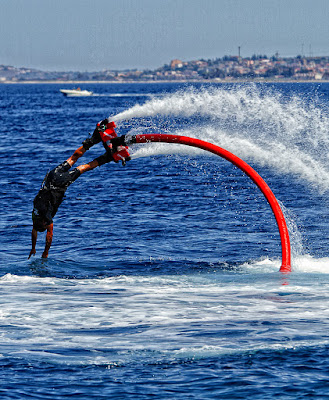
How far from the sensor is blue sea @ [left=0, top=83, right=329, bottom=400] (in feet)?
38.6

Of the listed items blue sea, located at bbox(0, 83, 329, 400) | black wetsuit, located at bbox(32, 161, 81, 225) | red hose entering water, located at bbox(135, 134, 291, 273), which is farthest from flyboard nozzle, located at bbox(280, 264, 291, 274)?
black wetsuit, located at bbox(32, 161, 81, 225)

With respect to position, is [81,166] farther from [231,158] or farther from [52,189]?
[231,158]

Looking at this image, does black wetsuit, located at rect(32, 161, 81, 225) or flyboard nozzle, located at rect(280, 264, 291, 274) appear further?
flyboard nozzle, located at rect(280, 264, 291, 274)

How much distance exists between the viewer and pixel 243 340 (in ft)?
43.6

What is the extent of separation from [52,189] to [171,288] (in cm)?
409

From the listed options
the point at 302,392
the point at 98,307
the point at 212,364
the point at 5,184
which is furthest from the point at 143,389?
the point at 5,184

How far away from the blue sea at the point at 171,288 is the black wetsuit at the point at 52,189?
5.89 feet

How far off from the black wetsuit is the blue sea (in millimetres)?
1795

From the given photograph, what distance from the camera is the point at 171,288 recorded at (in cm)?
1786

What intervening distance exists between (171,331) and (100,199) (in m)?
20.1

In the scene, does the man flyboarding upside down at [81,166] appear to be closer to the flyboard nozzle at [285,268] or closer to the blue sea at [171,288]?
the blue sea at [171,288]

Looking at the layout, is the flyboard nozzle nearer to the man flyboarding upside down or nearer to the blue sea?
the blue sea

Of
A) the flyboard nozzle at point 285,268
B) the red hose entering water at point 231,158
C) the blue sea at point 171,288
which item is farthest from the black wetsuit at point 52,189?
the flyboard nozzle at point 285,268

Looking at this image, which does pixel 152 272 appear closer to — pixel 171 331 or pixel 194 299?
pixel 194 299
